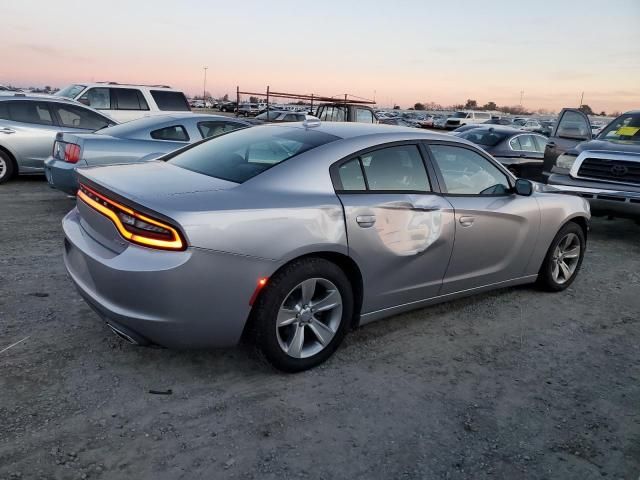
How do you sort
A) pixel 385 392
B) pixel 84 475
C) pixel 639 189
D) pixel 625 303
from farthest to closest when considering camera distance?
pixel 639 189 → pixel 625 303 → pixel 385 392 → pixel 84 475

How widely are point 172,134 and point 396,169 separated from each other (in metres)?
4.56

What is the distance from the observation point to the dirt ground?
7.95 ft

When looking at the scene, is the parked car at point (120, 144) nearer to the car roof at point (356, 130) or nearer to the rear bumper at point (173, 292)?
the car roof at point (356, 130)

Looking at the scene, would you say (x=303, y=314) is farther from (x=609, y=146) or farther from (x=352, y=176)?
(x=609, y=146)

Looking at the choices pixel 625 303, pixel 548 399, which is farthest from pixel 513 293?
pixel 548 399

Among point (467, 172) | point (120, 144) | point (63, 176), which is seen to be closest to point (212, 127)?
point (120, 144)

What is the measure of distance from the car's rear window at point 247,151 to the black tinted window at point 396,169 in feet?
1.04

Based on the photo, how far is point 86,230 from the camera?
10.3 ft

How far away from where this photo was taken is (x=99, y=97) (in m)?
12.6

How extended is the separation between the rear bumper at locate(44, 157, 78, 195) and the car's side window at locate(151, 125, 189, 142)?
1165 mm

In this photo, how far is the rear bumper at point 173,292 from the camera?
2.62 m

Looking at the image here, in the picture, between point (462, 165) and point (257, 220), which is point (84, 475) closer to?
point (257, 220)

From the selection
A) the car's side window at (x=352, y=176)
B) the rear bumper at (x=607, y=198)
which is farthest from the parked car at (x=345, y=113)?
the car's side window at (x=352, y=176)

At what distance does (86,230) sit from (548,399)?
116 inches
